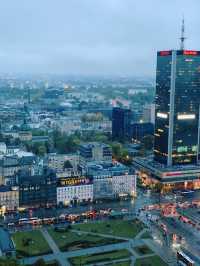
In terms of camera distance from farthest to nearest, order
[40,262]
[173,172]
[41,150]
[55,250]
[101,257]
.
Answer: [41,150]
[173,172]
[55,250]
[101,257]
[40,262]

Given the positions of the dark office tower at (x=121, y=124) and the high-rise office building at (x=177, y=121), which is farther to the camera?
the dark office tower at (x=121, y=124)

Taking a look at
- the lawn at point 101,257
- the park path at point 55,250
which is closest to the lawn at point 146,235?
the lawn at point 101,257

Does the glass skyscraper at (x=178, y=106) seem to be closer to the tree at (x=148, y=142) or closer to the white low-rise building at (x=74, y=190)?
the white low-rise building at (x=74, y=190)

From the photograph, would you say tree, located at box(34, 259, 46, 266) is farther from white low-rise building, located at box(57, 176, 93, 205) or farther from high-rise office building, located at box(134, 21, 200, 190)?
high-rise office building, located at box(134, 21, 200, 190)

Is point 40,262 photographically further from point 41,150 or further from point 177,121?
point 41,150

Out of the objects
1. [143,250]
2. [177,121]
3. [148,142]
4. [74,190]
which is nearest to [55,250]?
[143,250]

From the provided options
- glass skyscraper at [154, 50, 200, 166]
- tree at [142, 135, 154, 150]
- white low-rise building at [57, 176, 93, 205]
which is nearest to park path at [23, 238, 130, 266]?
white low-rise building at [57, 176, 93, 205]
